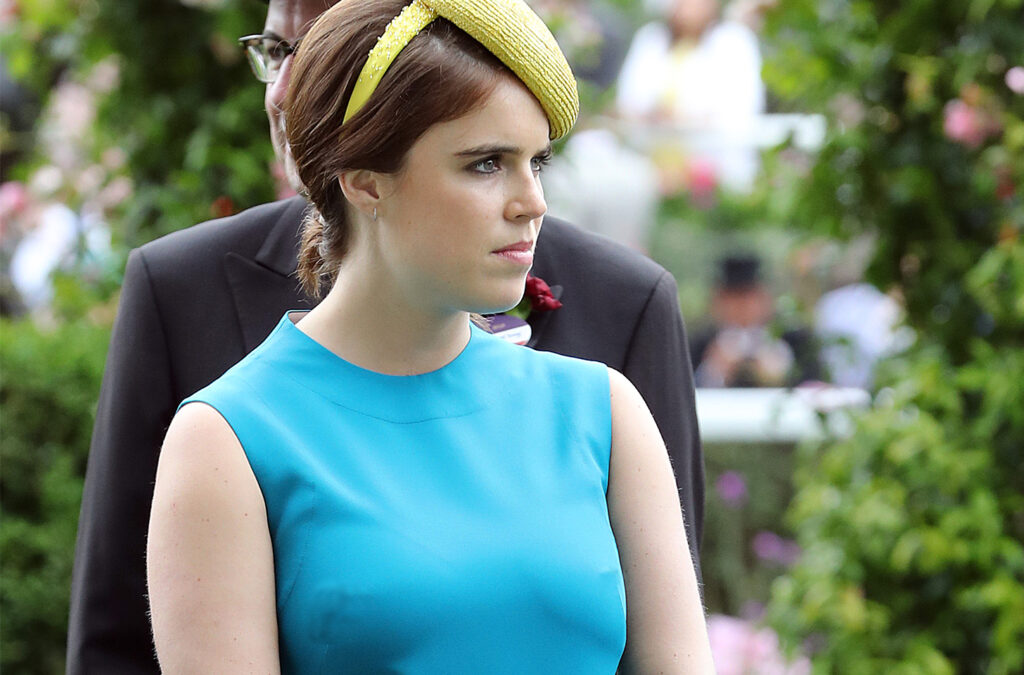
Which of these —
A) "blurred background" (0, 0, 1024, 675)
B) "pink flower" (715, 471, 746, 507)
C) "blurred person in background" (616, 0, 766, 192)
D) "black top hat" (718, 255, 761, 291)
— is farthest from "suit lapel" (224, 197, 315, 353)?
"blurred person in background" (616, 0, 766, 192)

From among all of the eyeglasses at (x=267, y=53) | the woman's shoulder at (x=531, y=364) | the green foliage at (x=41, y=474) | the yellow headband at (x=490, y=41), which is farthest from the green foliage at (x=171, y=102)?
the yellow headband at (x=490, y=41)

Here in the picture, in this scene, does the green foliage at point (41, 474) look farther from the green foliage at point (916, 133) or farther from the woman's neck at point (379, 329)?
the woman's neck at point (379, 329)

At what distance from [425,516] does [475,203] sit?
0.31 m

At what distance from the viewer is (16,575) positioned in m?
3.91

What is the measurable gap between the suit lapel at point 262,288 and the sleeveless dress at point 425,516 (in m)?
0.46

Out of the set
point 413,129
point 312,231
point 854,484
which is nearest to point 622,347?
point 312,231

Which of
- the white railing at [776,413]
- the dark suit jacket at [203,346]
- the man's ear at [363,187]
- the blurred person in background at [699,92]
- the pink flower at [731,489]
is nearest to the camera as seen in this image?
the man's ear at [363,187]

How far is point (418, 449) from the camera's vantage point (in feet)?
4.69

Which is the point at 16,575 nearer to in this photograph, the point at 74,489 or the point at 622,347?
the point at 74,489

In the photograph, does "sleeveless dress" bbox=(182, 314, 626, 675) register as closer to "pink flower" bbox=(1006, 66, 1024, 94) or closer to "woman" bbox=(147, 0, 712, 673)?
"woman" bbox=(147, 0, 712, 673)

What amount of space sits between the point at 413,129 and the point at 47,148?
9.88ft

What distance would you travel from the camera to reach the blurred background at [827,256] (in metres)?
3.27

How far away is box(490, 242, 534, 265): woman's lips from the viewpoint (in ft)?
4.60

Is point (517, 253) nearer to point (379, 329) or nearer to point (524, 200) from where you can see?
point (524, 200)
